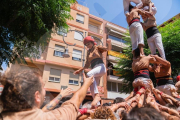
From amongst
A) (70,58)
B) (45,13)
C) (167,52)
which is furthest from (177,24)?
(70,58)

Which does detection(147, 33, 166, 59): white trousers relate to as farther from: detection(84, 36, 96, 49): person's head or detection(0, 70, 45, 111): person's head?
detection(0, 70, 45, 111): person's head

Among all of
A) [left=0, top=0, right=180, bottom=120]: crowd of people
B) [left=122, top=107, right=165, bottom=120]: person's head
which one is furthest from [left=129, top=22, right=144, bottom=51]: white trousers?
[left=122, top=107, right=165, bottom=120]: person's head

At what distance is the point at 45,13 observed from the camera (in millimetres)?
4516

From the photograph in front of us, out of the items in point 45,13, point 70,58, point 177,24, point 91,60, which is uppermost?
point 177,24

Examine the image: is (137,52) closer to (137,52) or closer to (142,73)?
(137,52)

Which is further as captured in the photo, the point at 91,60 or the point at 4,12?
the point at 4,12

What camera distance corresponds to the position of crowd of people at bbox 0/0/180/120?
2.71 ft

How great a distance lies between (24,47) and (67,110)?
113cm

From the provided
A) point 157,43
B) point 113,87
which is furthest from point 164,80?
point 113,87

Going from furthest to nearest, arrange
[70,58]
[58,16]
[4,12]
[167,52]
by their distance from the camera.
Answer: [167,52] → [58,16] → [4,12] → [70,58]

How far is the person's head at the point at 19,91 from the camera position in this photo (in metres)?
0.81

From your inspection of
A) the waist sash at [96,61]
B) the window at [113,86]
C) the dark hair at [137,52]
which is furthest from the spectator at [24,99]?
the window at [113,86]

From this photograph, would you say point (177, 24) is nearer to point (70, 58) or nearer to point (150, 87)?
point (150, 87)

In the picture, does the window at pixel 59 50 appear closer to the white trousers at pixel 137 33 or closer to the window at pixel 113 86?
the white trousers at pixel 137 33
